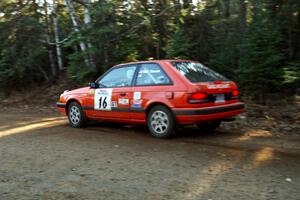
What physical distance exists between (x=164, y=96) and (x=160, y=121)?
21.4 inches

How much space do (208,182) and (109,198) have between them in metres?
1.35

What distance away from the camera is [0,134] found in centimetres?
982

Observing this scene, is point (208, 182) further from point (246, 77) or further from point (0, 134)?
point (246, 77)

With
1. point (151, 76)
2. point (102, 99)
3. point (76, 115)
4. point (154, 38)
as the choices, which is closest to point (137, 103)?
point (151, 76)

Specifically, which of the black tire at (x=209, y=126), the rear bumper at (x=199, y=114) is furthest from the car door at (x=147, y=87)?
the black tire at (x=209, y=126)

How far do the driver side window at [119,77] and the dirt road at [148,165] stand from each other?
111 centimetres

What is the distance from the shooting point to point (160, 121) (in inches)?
332

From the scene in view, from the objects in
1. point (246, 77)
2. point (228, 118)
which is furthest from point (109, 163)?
point (246, 77)

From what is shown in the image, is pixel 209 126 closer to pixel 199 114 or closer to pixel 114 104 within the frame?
pixel 199 114

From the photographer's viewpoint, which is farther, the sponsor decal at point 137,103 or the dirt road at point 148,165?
the sponsor decal at point 137,103

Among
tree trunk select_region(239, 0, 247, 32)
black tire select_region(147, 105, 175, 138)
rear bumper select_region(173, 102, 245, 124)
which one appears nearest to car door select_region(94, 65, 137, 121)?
black tire select_region(147, 105, 175, 138)

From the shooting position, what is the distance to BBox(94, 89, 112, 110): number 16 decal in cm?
950

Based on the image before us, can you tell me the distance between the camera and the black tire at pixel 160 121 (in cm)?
823

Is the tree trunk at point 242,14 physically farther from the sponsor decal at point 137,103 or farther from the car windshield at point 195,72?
the sponsor decal at point 137,103
